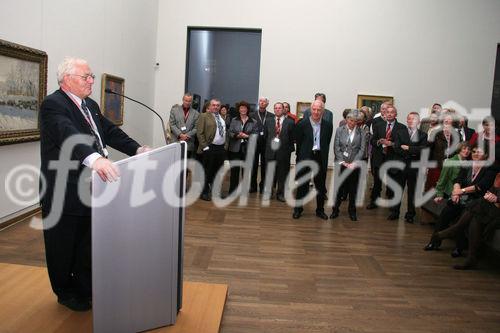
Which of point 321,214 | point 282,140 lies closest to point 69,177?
point 321,214

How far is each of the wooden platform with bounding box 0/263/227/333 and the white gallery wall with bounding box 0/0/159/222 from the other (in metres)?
2.06

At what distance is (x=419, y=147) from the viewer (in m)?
6.37

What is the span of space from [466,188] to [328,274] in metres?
1.87

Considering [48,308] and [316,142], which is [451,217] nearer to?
[316,142]

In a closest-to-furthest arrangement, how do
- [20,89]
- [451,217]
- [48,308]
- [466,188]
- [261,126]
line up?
[48,308], [466,188], [451,217], [20,89], [261,126]

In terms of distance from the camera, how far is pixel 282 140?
24.2 ft

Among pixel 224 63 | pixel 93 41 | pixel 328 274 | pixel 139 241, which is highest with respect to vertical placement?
pixel 224 63

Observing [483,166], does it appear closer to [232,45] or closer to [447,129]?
[447,129]

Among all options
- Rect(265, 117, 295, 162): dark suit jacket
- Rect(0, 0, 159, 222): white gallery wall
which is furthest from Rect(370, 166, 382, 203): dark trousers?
Rect(0, 0, 159, 222): white gallery wall

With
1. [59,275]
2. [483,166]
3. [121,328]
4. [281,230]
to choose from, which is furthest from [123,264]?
[483,166]

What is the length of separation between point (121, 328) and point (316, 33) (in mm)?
9873

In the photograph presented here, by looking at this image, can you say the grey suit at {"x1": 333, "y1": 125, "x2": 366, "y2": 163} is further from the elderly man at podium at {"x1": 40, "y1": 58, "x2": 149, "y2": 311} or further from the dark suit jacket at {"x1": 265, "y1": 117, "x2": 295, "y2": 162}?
the elderly man at podium at {"x1": 40, "y1": 58, "x2": 149, "y2": 311}

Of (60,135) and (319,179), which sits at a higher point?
(60,135)

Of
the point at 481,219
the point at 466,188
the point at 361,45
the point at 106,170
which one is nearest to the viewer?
the point at 106,170
